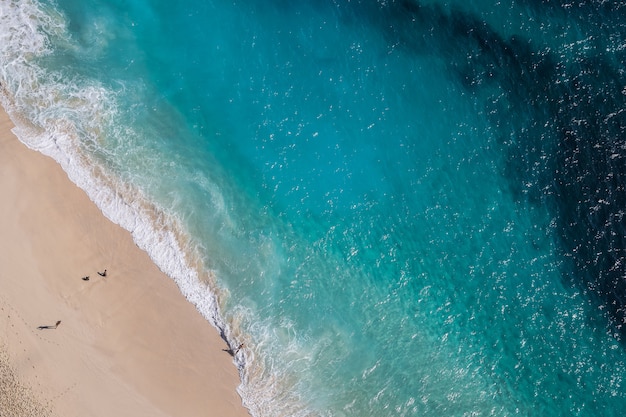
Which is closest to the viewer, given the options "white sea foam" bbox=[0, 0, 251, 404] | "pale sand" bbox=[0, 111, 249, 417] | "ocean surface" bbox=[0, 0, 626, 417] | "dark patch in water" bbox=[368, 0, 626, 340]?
"pale sand" bbox=[0, 111, 249, 417]

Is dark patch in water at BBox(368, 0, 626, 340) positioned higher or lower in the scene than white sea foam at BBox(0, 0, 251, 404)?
lower

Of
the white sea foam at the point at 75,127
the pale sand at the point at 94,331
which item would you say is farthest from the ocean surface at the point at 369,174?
the pale sand at the point at 94,331

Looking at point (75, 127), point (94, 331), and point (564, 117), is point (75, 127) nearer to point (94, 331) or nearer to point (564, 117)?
point (94, 331)

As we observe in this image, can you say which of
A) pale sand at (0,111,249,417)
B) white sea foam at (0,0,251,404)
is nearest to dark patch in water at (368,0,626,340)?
white sea foam at (0,0,251,404)

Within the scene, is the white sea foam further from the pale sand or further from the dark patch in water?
the dark patch in water

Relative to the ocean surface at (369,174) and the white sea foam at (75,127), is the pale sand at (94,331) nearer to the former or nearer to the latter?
the white sea foam at (75,127)
